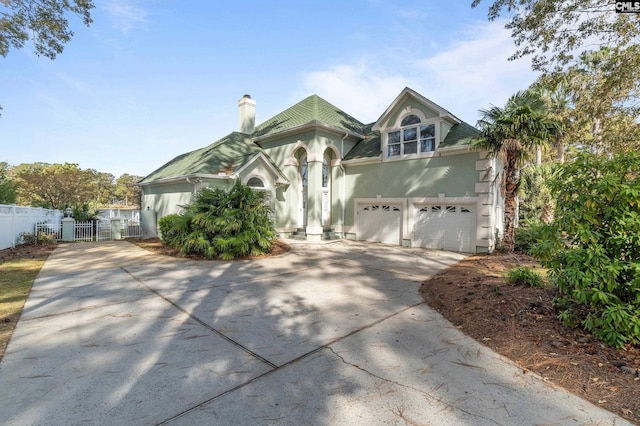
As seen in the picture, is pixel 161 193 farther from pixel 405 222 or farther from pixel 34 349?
pixel 34 349

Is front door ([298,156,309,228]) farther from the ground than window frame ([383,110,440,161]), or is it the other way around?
window frame ([383,110,440,161])

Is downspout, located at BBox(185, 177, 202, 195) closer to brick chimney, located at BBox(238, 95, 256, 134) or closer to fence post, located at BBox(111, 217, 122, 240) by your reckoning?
fence post, located at BBox(111, 217, 122, 240)

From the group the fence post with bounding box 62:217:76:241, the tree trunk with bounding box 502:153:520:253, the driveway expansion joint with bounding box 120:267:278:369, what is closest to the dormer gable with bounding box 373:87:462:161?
the tree trunk with bounding box 502:153:520:253

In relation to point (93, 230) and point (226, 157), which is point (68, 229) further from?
point (226, 157)

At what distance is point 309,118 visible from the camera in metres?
15.1

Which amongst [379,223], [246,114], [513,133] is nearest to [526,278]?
[513,133]

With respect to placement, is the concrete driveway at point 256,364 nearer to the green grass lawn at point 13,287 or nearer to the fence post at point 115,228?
the green grass lawn at point 13,287

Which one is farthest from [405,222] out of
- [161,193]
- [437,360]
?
[161,193]

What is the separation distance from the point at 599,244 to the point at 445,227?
30.5 feet

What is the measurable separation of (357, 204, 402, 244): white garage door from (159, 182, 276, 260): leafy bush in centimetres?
584

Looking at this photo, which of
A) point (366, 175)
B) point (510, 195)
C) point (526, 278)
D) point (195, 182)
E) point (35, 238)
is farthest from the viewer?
point (366, 175)

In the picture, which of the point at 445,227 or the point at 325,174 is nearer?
the point at 445,227

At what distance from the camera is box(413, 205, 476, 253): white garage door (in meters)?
11.8

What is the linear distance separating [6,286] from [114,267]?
88.9 inches
